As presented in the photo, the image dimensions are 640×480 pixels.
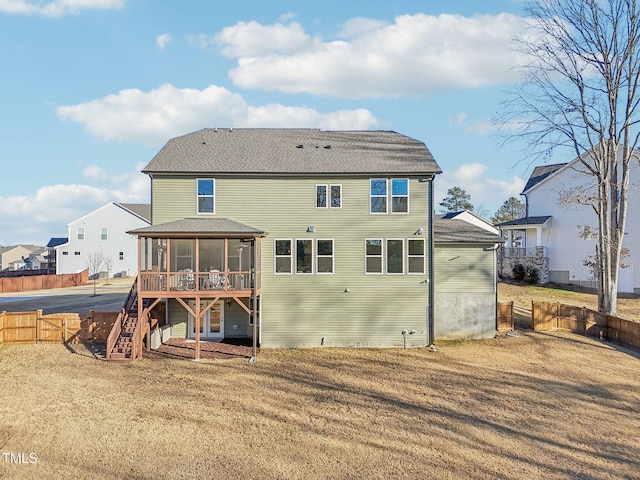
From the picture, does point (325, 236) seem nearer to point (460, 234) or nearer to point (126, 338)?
point (460, 234)

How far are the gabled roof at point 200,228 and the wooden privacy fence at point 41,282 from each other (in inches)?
1143

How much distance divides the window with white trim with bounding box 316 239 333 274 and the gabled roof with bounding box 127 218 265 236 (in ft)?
7.97

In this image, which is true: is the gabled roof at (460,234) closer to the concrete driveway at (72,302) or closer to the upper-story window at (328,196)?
the upper-story window at (328,196)

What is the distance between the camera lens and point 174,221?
1625 centimetres

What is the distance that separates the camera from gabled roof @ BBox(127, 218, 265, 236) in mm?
14602

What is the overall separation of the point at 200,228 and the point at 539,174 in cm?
3113

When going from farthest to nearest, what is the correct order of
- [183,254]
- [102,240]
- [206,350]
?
[102,240] → [183,254] → [206,350]

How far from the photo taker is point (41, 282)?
37750mm

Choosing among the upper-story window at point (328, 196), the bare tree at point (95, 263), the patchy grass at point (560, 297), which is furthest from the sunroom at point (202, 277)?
the bare tree at point (95, 263)

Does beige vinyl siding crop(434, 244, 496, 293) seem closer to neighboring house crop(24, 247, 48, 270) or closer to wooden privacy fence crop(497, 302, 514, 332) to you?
wooden privacy fence crop(497, 302, 514, 332)

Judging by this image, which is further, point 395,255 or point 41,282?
point 41,282

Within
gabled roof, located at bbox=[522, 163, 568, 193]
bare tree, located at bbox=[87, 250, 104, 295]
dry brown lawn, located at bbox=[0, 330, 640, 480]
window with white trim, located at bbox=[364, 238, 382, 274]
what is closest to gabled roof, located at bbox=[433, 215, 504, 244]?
window with white trim, located at bbox=[364, 238, 382, 274]

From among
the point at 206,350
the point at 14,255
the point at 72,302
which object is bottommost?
the point at 206,350

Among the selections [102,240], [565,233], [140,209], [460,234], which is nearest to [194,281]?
[460,234]
